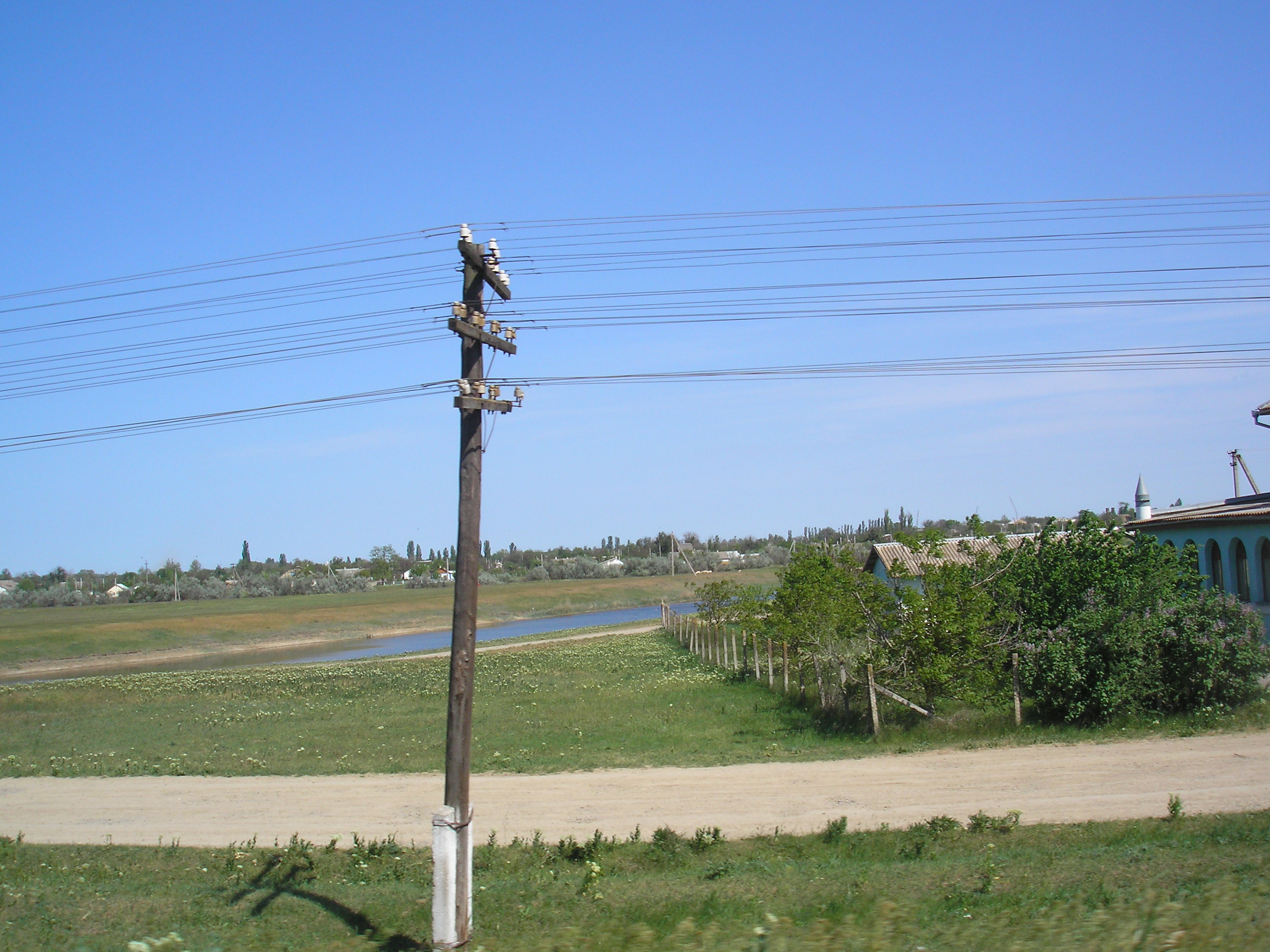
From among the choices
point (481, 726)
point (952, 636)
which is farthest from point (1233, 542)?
point (481, 726)

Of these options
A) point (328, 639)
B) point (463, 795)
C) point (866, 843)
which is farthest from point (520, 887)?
point (328, 639)

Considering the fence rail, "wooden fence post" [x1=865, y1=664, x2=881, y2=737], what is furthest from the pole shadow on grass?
the fence rail

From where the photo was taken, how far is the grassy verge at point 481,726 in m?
18.4

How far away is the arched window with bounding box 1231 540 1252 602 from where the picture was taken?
81.5 ft

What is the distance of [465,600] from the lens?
10.5 meters

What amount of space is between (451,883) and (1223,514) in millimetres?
23736

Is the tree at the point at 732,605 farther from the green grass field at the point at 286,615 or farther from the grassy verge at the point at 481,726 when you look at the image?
the green grass field at the point at 286,615

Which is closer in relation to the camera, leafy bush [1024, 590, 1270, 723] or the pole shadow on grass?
the pole shadow on grass

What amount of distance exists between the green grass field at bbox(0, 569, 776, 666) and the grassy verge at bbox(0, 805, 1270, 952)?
4251cm

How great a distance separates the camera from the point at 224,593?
461 ft

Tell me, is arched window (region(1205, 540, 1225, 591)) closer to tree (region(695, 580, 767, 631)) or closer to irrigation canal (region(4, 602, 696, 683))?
tree (region(695, 580, 767, 631))

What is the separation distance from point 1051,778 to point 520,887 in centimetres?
847

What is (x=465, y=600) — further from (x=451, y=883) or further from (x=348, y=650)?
(x=348, y=650)

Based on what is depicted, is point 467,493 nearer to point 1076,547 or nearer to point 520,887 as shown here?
point 520,887
